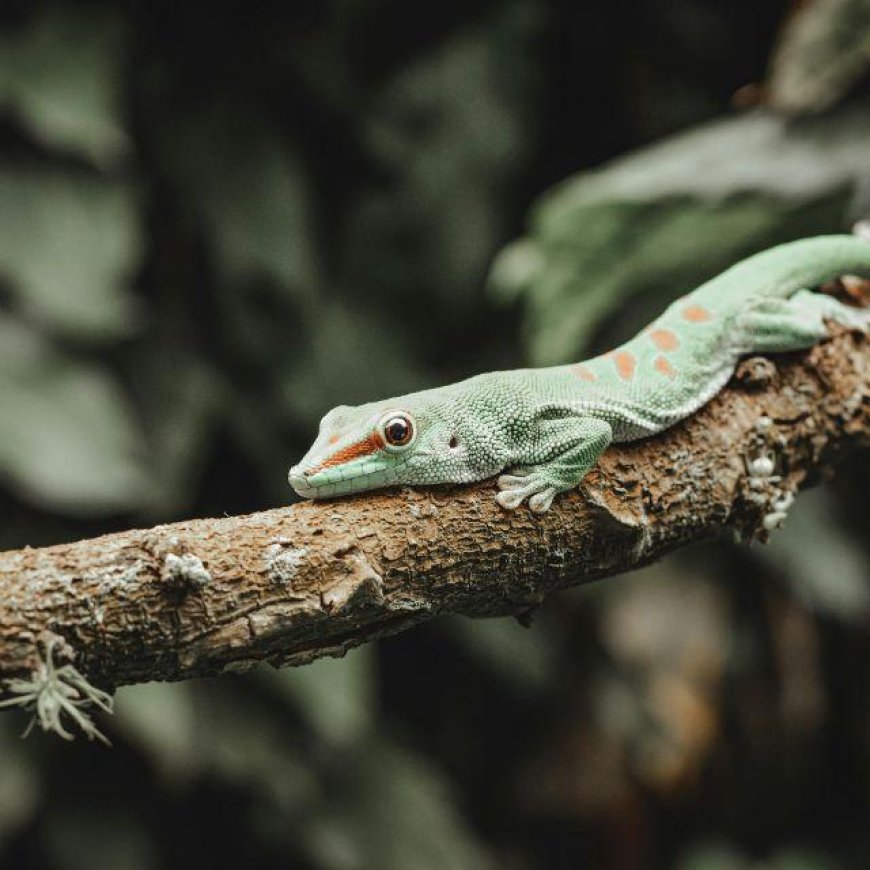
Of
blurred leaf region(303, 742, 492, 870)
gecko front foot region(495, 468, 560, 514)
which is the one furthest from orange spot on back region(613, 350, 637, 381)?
blurred leaf region(303, 742, 492, 870)

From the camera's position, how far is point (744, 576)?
17.8 feet

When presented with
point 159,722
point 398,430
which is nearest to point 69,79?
point 159,722

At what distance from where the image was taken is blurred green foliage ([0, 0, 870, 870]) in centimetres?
389

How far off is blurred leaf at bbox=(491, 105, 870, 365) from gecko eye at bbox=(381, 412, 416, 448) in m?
1.46

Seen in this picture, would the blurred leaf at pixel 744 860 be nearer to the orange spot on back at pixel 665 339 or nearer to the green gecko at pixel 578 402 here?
the green gecko at pixel 578 402

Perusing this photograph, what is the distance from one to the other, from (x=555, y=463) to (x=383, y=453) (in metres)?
0.31

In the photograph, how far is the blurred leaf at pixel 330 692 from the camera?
432 cm

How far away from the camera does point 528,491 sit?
1.94m

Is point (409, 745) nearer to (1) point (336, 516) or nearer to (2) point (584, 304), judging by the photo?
(2) point (584, 304)

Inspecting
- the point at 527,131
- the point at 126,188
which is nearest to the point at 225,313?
the point at 126,188

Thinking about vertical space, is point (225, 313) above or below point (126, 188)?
below

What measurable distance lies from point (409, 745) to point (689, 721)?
1449 mm

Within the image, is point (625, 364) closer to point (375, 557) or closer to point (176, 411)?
point (375, 557)

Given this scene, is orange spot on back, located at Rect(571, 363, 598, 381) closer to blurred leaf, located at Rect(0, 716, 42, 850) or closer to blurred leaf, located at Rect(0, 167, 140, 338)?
blurred leaf, located at Rect(0, 167, 140, 338)
